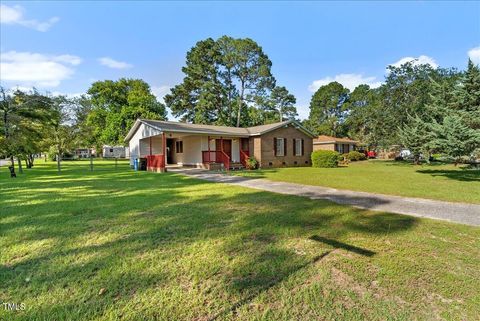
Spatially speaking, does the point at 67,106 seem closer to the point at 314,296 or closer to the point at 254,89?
the point at 254,89

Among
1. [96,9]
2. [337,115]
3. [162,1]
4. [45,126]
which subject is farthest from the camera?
[337,115]

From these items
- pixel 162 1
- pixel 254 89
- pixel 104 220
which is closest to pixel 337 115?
pixel 254 89

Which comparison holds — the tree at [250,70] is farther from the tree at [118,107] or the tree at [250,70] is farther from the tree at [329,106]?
the tree at [329,106]

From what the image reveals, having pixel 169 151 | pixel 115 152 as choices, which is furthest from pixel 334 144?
pixel 115 152

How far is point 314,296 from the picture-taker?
247 cm

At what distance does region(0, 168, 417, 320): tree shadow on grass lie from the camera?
2455 mm

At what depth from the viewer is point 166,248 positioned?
11.7 ft

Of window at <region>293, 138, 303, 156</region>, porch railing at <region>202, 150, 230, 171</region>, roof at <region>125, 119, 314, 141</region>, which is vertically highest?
roof at <region>125, 119, 314, 141</region>

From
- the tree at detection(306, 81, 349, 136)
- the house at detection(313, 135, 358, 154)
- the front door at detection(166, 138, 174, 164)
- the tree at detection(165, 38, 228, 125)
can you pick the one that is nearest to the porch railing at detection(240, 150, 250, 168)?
the front door at detection(166, 138, 174, 164)

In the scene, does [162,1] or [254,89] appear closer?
[162,1]

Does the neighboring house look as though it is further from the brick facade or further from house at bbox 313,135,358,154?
the brick facade

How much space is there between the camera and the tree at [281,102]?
37.8 meters

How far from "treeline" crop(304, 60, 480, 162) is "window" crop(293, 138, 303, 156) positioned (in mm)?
7920

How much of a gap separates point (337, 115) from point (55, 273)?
59.1m
